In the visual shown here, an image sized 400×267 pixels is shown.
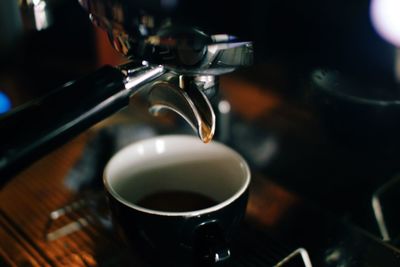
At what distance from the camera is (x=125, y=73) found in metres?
0.34

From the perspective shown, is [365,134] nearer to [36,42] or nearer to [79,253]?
[79,253]

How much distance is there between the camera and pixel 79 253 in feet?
1.39

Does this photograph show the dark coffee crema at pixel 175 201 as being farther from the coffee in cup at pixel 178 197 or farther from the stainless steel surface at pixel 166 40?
the stainless steel surface at pixel 166 40

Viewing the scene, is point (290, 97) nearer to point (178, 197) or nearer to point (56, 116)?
point (178, 197)

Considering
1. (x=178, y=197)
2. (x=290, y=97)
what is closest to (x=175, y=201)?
(x=178, y=197)

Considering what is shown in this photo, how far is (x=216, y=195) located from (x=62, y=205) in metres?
0.16

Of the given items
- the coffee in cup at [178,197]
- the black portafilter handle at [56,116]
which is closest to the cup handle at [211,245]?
the coffee in cup at [178,197]

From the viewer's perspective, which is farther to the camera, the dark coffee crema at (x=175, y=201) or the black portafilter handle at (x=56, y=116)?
the dark coffee crema at (x=175, y=201)

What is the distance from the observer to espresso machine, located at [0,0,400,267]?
312 mm

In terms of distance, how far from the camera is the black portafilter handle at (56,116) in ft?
0.97

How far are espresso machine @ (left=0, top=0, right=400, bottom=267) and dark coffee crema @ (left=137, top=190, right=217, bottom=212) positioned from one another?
0.06m

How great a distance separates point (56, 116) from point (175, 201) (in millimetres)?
179

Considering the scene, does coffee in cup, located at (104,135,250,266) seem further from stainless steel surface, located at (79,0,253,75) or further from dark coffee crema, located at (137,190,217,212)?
stainless steel surface, located at (79,0,253,75)

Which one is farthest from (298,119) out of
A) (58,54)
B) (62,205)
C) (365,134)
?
(58,54)
